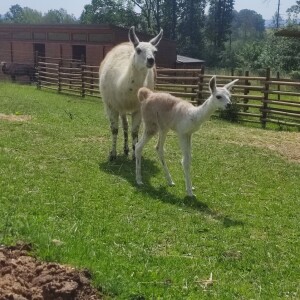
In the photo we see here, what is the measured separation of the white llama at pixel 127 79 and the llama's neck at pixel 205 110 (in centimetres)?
167

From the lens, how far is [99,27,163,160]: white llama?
7383 mm

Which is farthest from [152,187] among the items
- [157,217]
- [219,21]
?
[219,21]

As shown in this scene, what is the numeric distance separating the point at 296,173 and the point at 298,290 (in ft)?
14.7

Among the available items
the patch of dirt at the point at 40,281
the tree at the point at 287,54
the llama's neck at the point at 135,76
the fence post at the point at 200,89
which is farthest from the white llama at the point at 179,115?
the tree at the point at 287,54

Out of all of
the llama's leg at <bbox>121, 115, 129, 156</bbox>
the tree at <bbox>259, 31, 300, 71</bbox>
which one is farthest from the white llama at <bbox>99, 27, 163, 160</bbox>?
the tree at <bbox>259, 31, 300, 71</bbox>

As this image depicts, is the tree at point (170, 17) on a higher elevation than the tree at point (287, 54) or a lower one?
higher

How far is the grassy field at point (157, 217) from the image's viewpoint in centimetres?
372

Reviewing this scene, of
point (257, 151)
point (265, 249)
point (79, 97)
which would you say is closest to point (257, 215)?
point (265, 249)

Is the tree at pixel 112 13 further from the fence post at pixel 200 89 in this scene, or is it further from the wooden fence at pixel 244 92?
the fence post at pixel 200 89

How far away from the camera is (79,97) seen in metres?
20.4

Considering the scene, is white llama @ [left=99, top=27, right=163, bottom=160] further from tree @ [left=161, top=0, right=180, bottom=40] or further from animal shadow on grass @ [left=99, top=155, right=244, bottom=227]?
tree @ [left=161, top=0, right=180, bottom=40]

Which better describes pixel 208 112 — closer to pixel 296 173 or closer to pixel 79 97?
pixel 296 173

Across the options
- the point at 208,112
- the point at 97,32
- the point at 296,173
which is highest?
the point at 97,32

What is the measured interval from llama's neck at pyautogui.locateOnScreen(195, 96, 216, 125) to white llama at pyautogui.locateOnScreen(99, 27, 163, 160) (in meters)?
1.67
